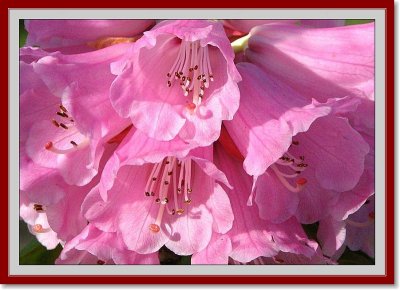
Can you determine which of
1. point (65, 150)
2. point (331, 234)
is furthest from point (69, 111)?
point (331, 234)

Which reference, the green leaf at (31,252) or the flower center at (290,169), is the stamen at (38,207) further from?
the flower center at (290,169)

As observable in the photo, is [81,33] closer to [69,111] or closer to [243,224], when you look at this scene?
[69,111]

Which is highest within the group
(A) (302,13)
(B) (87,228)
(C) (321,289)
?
(A) (302,13)

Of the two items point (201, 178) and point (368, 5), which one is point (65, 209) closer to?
point (201, 178)

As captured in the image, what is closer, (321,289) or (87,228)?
(87,228)

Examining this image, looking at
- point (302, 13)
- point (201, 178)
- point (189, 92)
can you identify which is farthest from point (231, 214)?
point (302, 13)

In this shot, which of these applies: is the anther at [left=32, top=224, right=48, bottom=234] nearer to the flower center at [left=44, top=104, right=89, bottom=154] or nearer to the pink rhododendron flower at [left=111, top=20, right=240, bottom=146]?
the flower center at [left=44, top=104, right=89, bottom=154]
